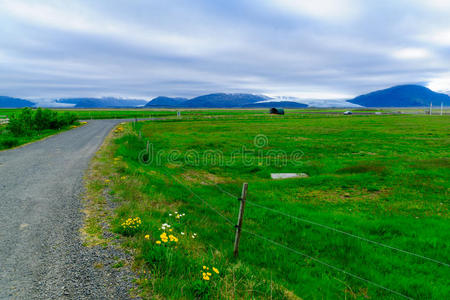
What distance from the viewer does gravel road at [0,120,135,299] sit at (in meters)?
4.55

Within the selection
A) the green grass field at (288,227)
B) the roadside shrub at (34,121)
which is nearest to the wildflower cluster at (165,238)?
the green grass field at (288,227)

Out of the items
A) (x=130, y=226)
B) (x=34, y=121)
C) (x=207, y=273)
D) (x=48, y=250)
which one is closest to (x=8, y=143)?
(x=34, y=121)

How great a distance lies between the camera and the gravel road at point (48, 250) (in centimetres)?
455

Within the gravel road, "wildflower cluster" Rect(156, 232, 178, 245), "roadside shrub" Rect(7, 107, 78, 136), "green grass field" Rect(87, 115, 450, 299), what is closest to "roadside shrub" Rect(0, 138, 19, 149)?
"roadside shrub" Rect(7, 107, 78, 136)

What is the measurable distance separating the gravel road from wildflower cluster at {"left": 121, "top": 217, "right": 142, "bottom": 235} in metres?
0.89

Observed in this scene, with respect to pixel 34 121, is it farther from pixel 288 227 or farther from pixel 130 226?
pixel 288 227

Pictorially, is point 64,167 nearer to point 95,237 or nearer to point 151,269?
point 95,237

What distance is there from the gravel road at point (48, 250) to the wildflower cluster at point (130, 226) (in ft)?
2.92

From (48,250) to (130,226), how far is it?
1.92 metres

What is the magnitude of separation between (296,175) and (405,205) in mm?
6519

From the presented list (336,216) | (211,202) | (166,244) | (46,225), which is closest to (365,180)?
(336,216)

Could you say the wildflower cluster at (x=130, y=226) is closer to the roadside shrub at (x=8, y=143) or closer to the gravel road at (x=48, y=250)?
the gravel road at (x=48, y=250)

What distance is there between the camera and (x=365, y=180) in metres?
13.9

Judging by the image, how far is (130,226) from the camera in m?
6.77
